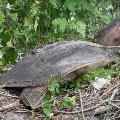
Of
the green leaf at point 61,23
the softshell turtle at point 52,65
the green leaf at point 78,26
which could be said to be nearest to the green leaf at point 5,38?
the softshell turtle at point 52,65

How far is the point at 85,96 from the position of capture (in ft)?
10.3

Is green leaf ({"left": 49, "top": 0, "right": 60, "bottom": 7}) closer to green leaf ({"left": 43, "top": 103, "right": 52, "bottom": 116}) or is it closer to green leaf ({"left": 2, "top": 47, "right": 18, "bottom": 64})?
green leaf ({"left": 2, "top": 47, "right": 18, "bottom": 64})

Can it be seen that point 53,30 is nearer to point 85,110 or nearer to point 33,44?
point 33,44

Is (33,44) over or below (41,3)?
below

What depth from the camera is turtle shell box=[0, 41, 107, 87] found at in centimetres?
323

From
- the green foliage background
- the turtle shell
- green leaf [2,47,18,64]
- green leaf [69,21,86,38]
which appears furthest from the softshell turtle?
the green foliage background

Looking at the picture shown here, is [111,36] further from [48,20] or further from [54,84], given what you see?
[54,84]

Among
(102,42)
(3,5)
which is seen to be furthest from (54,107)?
(3,5)

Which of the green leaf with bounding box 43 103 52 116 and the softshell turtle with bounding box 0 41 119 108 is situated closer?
the green leaf with bounding box 43 103 52 116

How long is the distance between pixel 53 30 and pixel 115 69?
1441 mm

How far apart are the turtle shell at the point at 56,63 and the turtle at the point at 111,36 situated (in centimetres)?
44

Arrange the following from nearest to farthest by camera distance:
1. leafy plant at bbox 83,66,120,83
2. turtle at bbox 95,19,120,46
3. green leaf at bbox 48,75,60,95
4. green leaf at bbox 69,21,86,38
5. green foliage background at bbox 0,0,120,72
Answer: green leaf at bbox 48,75,60,95
leafy plant at bbox 83,66,120,83
turtle at bbox 95,19,120,46
green leaf at bbox 69,21,86,38
green foliage background at bbox 0,0,120,72

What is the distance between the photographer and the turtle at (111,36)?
13.8 feet

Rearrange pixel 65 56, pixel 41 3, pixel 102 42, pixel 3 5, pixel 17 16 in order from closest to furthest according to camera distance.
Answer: pixel 65 56, pixel 102 42, pixel 41 3, pixel 17 16, pixel 3 5
